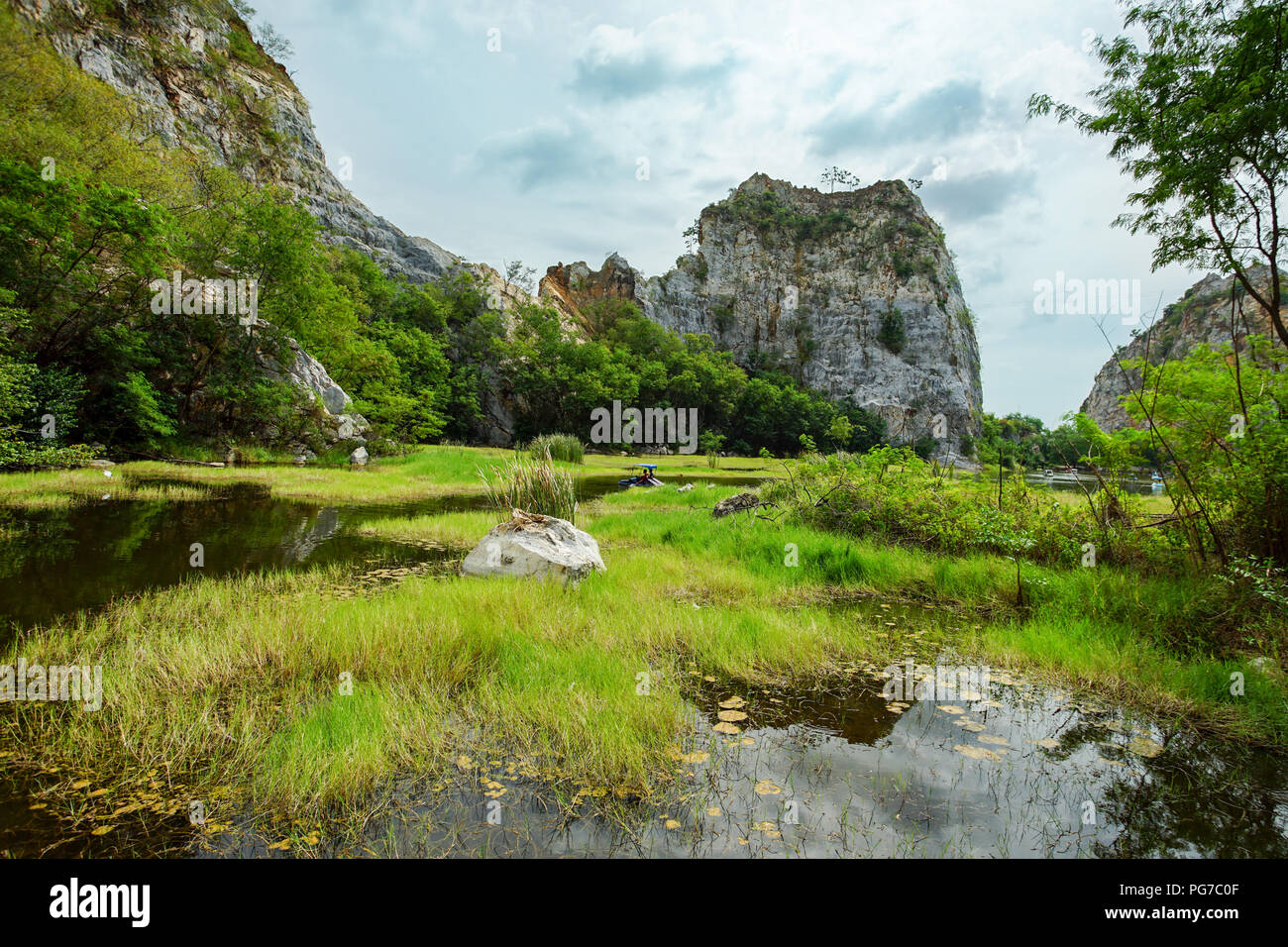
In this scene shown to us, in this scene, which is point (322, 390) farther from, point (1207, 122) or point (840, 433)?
point (840, 433)

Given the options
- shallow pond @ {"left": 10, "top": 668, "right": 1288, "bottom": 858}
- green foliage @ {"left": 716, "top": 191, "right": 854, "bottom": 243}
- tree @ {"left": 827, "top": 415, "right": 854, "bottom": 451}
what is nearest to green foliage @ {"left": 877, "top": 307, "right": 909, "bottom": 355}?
green foliage @ {"left": 716, "top": 191, "right": 854, "bottom": 243}

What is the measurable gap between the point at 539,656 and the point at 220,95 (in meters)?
70.8

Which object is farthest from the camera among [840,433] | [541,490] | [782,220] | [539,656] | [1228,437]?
[782,220]

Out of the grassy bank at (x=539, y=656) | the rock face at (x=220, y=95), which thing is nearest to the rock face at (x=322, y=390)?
the grassy bank at (x=539, y=656)

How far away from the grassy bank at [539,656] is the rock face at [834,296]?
80.9 metres

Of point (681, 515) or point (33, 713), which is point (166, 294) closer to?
point (681, 515)

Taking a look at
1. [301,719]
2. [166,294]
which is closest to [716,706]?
[301,719]

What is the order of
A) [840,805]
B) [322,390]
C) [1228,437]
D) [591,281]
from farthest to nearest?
[591,281] < [322,390] < [1228,437] < [840,805]

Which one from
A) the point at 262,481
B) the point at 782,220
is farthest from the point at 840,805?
the point at 782,220

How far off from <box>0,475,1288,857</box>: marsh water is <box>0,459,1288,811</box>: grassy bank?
0.72 ft

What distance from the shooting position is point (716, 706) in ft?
13.4

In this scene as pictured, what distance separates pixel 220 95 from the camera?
49.9 m

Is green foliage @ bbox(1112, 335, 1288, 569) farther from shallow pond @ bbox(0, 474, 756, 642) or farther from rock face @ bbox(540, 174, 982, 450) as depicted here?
rock face @ bbox(540, 174, 982, 450)
